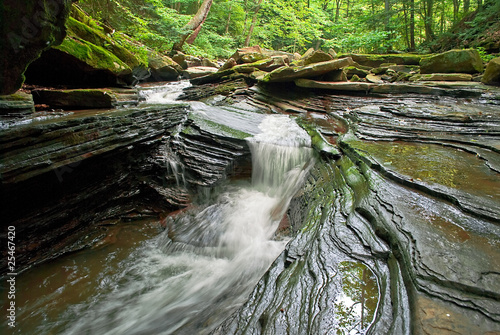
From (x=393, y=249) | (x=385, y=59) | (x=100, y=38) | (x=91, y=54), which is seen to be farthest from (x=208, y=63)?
(x=393, y=249)

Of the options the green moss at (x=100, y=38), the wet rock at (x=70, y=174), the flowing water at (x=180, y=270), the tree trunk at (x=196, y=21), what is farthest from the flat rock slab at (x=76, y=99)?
the tree trunk at (x=196, y=21)

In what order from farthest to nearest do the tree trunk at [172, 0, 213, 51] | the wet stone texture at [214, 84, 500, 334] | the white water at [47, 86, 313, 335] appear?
the tree trunk at [172, 0, 213, 51]
the white water at [47, 86, 313, 335]
the wet stone texture at [214, 84, 500, 334]

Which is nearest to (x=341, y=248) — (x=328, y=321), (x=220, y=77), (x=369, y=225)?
(x=369, y=225)

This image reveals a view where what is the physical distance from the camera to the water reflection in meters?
1.89

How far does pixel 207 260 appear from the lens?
14.8 feet

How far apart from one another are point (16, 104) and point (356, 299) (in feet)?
20.6

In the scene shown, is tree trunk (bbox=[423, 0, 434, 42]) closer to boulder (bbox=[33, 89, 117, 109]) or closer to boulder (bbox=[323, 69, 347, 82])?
boulder (bbox=[323, 69, 347, 82])

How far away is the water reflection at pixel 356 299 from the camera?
1.89 m

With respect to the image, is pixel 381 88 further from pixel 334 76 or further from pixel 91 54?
pixel 91 54

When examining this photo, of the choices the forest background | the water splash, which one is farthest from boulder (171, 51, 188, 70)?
the water splash

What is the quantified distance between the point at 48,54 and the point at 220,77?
7413 millimetres

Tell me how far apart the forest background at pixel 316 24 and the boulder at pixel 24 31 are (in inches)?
336

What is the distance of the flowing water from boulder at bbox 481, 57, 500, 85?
709cm

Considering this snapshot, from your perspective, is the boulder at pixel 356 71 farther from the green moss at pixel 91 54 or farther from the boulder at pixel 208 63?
the boulder at pixel 208 63
